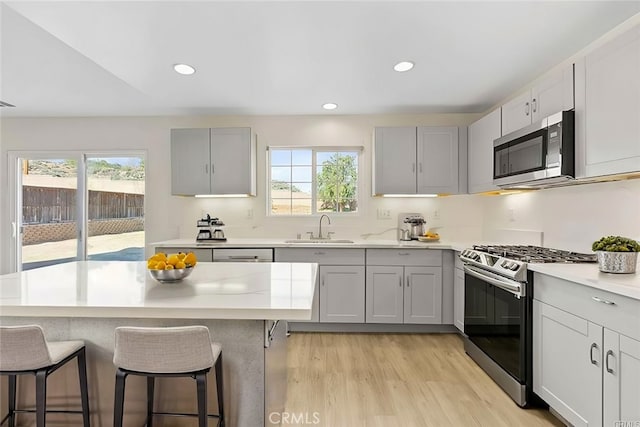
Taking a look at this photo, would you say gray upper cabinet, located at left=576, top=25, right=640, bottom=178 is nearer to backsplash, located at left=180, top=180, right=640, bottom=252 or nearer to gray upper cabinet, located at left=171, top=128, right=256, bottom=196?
backsplash, located at left=180, top=180, right=640, bottom=252

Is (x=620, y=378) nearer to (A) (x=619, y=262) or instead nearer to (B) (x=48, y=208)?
(A) (x=619, y=262)

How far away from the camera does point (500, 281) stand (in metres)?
2.33

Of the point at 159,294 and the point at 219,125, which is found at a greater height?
the point at 219,125

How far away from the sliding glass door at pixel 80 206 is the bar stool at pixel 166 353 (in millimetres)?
3341

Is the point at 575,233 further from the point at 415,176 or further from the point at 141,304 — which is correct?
the point at 141,304

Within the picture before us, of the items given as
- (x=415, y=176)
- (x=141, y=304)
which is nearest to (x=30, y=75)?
(x=141, y=304)

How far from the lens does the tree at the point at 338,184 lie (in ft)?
13.7

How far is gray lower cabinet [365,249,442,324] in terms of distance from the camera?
346 cm

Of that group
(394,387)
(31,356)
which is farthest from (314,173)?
(31,356)

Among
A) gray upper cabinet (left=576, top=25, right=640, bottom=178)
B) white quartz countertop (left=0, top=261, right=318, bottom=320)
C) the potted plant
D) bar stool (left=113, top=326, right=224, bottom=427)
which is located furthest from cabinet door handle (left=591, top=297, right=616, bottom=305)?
bar stool (left=113, top=326, right=224, bottom=427)

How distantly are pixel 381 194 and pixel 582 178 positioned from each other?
1986 mm

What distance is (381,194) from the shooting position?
152 inches

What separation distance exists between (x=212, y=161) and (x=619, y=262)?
141 inches

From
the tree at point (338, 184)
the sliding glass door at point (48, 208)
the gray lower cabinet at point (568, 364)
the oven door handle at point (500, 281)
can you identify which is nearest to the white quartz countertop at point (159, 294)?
the oven door handle at point (500, 281)
